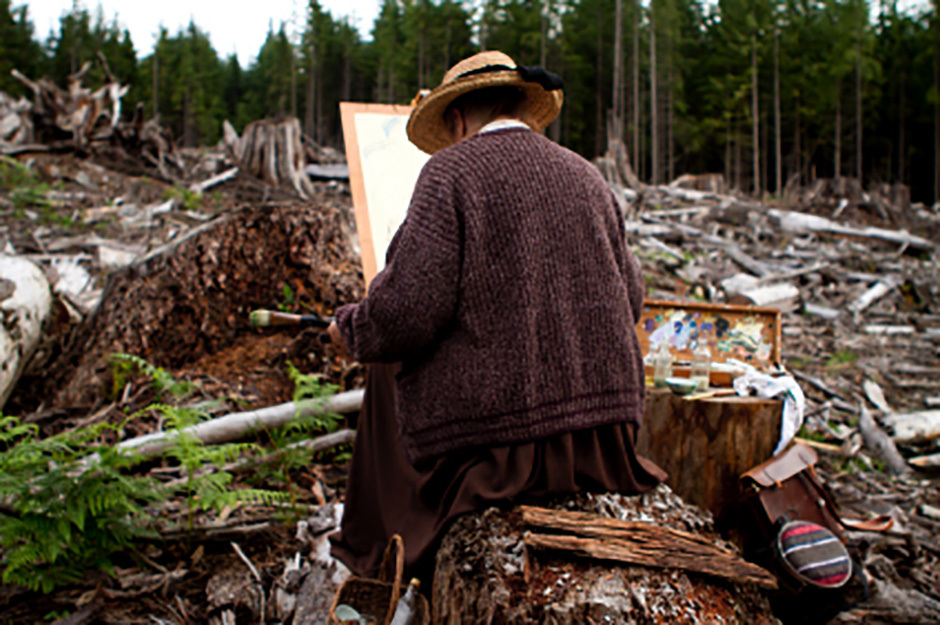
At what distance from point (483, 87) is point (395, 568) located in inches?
63.4

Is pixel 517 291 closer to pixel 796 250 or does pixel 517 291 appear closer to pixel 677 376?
pixel 677 376

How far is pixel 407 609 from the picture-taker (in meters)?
1.72

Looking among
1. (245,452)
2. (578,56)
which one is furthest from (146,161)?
(578,56)

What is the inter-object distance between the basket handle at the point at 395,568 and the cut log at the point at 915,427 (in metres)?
3.98

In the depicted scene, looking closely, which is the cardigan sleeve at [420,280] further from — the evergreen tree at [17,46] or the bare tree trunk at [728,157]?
the evergreen tree at [17,46]

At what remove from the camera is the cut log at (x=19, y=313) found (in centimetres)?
336

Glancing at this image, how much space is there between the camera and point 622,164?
16.7 meters

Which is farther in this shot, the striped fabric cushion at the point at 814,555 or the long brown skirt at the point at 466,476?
the striped fabric cushion at the point at 814,555

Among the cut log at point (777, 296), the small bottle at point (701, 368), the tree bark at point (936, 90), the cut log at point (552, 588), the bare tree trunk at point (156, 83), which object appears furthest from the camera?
the bare tree trunk at point (156, 83)

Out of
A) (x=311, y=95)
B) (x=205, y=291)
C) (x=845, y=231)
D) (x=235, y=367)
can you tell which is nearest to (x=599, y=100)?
(x=311, y=95)

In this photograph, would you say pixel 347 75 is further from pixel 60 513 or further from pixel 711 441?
pixel 60 513

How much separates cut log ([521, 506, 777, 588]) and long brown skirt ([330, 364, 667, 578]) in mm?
117

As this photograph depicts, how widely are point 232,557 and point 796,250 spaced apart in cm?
1000

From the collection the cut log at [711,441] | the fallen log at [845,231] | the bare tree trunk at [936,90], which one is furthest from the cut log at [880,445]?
the bare tree trunk at [936,90]
